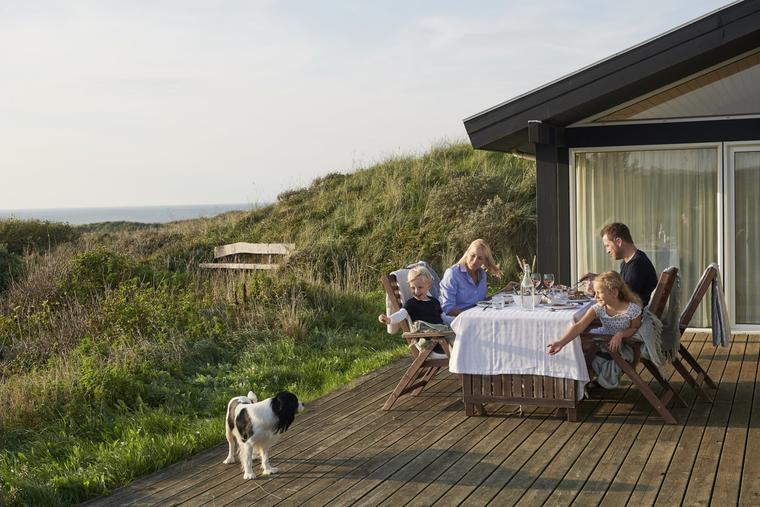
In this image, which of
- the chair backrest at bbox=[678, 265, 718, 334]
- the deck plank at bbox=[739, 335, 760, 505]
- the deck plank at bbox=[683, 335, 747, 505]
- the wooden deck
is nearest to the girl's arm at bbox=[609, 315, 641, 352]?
the wooden deck

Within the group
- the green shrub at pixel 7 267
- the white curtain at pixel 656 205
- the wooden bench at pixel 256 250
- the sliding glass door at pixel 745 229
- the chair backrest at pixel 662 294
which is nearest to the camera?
the chair backrest at pixel 662 294

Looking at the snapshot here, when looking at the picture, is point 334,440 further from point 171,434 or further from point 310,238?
point 310,238

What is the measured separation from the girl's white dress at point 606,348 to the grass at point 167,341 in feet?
7.18

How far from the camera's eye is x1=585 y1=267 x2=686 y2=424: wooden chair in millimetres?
5290

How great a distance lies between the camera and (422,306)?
594 cm

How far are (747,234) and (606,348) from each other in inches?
143

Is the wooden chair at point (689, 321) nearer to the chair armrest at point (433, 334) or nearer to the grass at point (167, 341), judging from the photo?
the chair armrest at point (433, 334)

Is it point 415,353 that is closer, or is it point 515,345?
point 515,345

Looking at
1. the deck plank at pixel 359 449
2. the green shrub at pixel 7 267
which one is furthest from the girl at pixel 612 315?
the green shrub at pixel 7 267

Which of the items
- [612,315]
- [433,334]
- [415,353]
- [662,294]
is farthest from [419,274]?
[662,294]

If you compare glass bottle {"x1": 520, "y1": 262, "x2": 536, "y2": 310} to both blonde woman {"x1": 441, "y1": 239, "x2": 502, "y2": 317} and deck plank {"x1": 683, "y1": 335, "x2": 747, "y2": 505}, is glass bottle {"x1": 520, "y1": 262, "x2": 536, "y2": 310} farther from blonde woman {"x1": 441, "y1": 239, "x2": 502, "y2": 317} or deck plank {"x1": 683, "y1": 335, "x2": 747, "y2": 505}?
deck plank {"x1": 683, "y1": 335, "x2": 747, "y2": 505}

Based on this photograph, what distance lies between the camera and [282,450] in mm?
4992

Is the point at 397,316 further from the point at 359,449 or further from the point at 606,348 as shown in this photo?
the point at 606,348

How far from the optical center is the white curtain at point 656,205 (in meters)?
8.31
